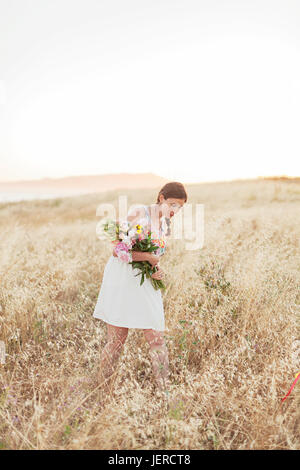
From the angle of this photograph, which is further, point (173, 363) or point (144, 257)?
point (173, 363)

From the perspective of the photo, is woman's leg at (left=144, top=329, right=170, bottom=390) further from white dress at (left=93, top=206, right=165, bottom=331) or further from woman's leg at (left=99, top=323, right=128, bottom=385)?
woman's leg at (left=99, top=323, right=128, bottom=385)

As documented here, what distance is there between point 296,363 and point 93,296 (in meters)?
2.50

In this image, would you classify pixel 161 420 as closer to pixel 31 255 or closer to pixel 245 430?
pixel 245 430

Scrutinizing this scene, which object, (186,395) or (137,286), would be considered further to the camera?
(137,286)

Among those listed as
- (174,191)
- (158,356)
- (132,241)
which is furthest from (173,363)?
(174,191)

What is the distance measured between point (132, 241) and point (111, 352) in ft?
3.14

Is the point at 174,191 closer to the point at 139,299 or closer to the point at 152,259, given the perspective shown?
the point at 152,259

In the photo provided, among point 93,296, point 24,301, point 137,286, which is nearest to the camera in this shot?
point 137,286

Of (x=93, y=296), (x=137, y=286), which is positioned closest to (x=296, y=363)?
(x=137, y=286)

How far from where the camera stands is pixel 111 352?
2.43 meters

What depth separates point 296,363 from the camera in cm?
224

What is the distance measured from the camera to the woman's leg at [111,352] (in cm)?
239
